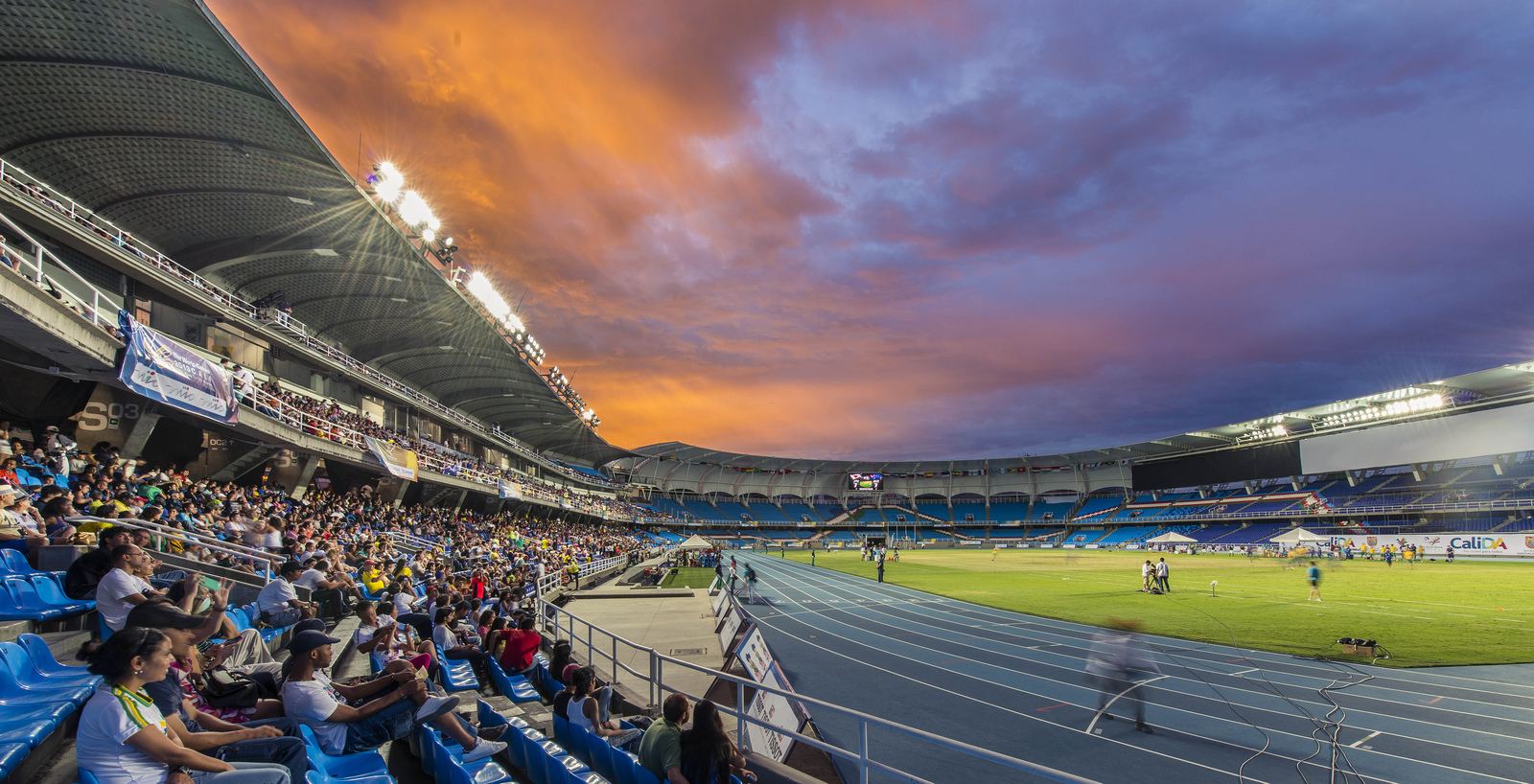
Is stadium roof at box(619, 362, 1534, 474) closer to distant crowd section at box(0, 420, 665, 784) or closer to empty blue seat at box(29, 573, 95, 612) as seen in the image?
distant crowd section at box(0, 420, 665, 784)

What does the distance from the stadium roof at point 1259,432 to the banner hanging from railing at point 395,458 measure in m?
70.3

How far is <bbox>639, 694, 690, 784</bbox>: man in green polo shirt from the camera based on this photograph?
16.3 feet

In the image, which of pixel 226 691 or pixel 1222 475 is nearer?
pixel 226 691

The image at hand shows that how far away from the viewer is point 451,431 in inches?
1813

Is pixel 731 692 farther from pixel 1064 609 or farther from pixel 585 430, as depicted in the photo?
pixel 585 430

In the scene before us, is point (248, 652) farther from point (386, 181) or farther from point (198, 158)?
point (386, 181)

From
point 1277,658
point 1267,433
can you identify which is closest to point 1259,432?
point 1267,433

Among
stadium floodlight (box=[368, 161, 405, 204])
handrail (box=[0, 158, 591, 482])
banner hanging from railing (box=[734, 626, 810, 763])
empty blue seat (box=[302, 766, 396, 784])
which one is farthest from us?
stadium floodlight (box=[368, 161, 405, 204])

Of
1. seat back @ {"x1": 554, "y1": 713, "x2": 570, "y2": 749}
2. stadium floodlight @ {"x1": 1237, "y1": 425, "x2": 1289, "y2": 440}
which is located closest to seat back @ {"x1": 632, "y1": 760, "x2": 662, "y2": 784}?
seat back @ {"x1": 554, "y1": 713, "x2": 570, "y2": 749}

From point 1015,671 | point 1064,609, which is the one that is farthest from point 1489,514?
point 1015,671

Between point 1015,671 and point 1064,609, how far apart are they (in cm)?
993

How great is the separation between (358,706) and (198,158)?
1990 centimetres

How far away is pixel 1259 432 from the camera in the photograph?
75.4m

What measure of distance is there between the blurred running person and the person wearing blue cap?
30.5ft
